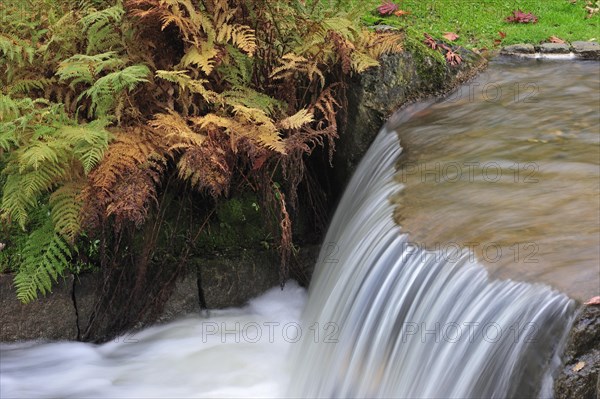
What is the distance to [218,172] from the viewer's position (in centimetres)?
497

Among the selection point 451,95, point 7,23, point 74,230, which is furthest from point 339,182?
point 7,23

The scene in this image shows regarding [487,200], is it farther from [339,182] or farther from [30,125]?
[30,125]

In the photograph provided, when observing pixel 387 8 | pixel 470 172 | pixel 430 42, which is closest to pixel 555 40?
pixel 387 8

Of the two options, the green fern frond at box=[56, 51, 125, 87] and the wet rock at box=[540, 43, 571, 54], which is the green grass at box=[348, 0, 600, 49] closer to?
the wet rock at box=[540, 43, 571, 54]

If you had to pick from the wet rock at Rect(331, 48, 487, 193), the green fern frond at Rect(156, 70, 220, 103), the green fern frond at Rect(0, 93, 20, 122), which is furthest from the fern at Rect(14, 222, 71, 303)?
the wet rock at Rect(331, 48, 487, 193)

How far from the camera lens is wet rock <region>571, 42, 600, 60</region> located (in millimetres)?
7465

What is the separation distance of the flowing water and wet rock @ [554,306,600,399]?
0.07m

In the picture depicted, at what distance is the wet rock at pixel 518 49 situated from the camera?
7711mm

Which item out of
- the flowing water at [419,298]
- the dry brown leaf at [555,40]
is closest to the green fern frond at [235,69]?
the flowing water at [419,298]

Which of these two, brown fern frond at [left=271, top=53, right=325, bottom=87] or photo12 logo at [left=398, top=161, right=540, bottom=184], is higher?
brown fern frond at [left=271, top=53, right=325, bottom=87]

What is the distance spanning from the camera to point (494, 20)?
342 inches

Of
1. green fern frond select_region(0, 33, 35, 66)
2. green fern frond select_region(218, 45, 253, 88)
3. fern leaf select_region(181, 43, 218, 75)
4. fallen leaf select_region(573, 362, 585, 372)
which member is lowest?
fallen leaf select_region(573, 362, 585, 372)

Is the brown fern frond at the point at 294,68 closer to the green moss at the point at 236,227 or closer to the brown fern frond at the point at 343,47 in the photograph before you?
the brown fern frond at the point at 343,47

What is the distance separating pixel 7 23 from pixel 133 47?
1.07 meters
